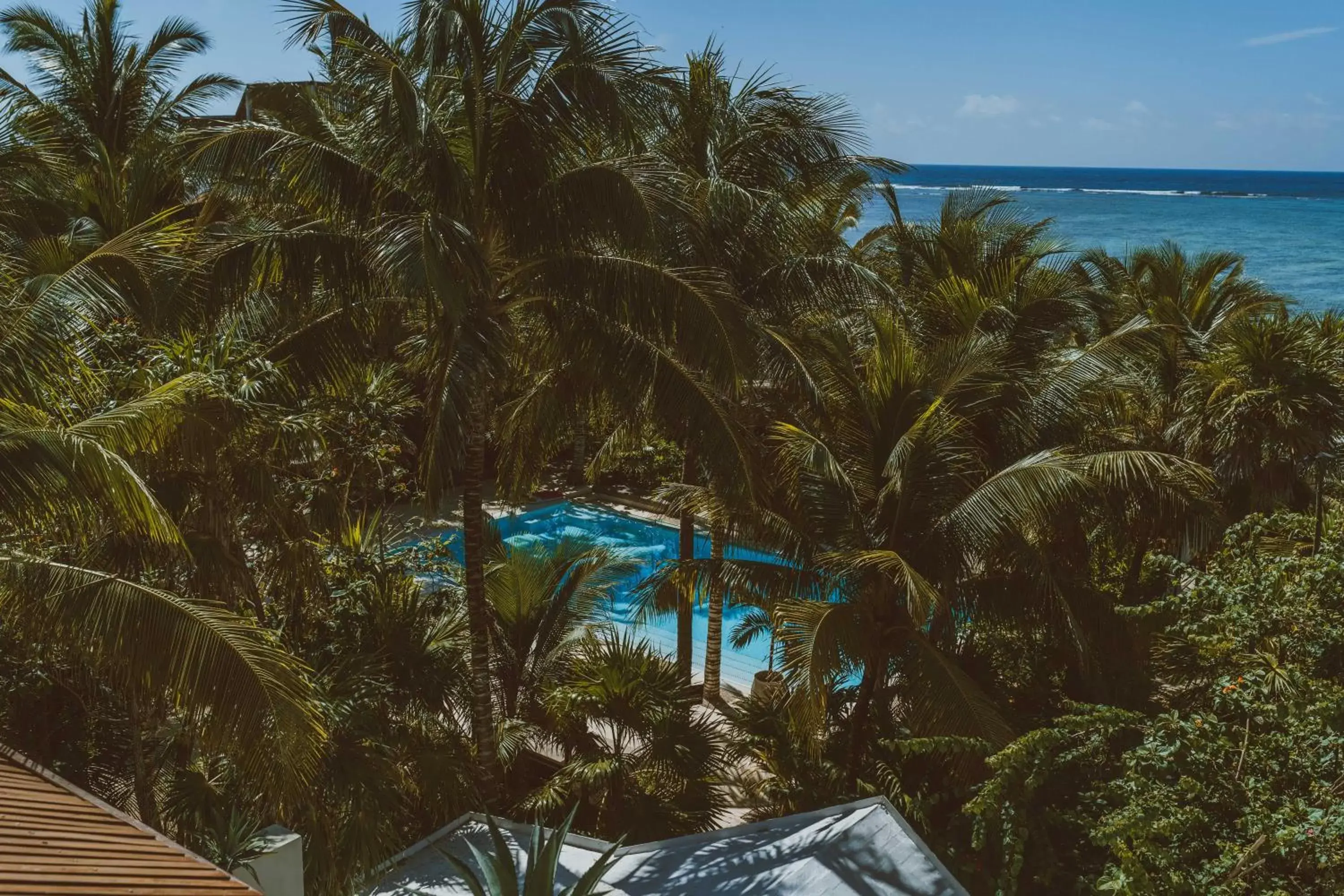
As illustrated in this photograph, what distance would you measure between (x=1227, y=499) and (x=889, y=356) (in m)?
5.14

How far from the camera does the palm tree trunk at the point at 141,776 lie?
7.46 meters

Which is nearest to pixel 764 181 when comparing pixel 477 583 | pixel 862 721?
pixel 477 583

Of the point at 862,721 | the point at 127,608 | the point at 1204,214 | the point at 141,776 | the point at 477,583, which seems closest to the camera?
the point at 127,608

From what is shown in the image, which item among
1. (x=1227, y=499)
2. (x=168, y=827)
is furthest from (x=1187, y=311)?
(x=168, y=827)

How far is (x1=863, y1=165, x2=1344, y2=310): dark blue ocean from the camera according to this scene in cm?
6469

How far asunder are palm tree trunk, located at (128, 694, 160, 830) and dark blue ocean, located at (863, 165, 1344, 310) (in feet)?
47.2

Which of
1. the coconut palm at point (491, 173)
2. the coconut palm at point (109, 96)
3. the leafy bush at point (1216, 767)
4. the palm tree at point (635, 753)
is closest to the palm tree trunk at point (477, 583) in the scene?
the coconut palm at point (491, 173)

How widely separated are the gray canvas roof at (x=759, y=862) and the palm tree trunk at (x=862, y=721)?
1.58m

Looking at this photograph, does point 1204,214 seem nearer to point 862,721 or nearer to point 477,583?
point 862,721

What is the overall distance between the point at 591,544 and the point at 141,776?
17.3 ft

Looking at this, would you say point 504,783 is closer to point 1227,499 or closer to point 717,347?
point 717,347

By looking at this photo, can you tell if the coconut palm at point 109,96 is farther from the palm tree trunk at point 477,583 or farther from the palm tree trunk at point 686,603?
the palm tree trunk at point 686,603

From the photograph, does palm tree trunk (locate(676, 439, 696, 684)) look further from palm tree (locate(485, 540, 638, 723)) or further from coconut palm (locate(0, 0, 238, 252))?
coconut palm (locate(0, 0, 238, 252))

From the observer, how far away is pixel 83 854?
404cm
